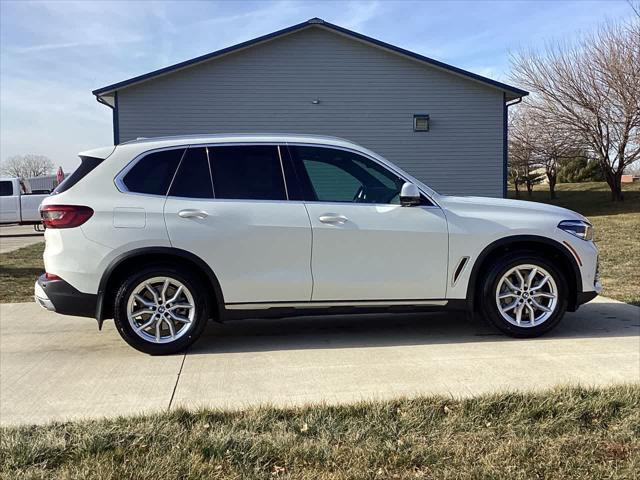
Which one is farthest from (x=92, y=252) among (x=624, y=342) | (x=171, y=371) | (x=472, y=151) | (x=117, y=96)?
(x=472, y=151)

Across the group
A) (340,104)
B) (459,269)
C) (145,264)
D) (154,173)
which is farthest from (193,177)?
(340,104)

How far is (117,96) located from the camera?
18.5 m

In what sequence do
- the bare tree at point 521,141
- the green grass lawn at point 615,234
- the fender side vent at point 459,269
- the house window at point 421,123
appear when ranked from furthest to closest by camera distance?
the bare tree at point 521,141, the house window at point 421,123, the green grass lawn at point 615,234, the fender side vent at point 459,269

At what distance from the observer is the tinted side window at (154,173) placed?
16.8 feet

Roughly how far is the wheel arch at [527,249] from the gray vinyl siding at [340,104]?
1427 centimetres

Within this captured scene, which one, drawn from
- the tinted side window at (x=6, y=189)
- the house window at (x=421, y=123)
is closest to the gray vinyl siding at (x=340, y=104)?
the house window at (x=421, y=123)

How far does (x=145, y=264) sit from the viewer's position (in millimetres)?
5074

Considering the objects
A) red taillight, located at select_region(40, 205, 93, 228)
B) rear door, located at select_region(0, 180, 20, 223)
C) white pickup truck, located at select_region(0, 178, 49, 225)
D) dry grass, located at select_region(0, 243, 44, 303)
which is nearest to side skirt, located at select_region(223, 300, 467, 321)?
red taillight, located at select_region(40, 205, 93, 228)

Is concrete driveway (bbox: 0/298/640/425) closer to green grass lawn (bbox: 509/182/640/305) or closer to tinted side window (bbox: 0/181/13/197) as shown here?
green grass lawn (bbox: 509/182/640/305)

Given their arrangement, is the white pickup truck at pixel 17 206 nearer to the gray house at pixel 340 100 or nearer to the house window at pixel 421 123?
the gray house at pixel 340 100

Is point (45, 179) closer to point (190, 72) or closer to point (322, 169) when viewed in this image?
point (190, 72)

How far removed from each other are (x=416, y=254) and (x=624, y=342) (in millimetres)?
2004

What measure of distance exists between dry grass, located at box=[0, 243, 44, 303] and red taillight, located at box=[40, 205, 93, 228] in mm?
3393

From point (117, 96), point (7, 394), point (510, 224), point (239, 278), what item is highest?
point (117, 96)
